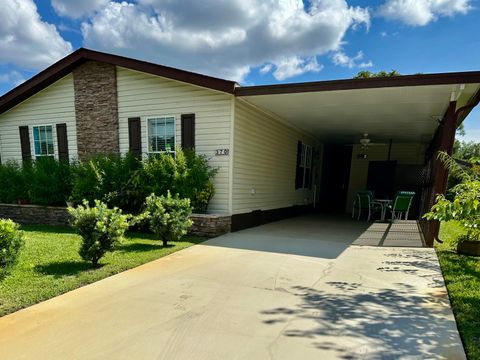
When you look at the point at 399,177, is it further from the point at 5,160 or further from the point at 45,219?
the point at 5,160

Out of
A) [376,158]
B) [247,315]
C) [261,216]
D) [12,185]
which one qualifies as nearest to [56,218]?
[12,185]

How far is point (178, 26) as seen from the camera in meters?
8.23

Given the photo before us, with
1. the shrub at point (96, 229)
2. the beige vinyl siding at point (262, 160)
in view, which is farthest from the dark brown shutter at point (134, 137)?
the shrub at point (96, 229)

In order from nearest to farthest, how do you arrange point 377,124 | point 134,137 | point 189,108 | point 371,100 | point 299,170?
point 371,100, point 189,108, point 134,137, point 377,124, point 299,170

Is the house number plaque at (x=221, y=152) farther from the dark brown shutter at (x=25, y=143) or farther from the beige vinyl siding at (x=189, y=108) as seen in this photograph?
the dark brown shutter at (x=25, y=143)

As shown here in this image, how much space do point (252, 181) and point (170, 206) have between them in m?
3.02

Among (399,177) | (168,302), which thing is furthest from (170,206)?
(399,177)

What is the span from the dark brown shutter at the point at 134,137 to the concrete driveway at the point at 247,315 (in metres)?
4.28

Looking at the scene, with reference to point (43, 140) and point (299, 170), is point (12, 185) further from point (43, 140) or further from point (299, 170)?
point (299, 170)

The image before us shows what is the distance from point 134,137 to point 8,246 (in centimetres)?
538

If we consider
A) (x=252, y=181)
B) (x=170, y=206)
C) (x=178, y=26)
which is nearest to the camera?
(x=170, y=206)

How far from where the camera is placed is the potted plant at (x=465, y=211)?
296 centimetres

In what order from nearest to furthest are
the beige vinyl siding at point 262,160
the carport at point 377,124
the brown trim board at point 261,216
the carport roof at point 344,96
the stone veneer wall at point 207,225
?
the carport roof at point 344,96 < the carport at point 377,124 < the stone veneer wall at point 207,225 < the beige vinyl siding at point 262,160 < the brown trim board at point 261,216

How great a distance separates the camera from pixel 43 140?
9039 mm
